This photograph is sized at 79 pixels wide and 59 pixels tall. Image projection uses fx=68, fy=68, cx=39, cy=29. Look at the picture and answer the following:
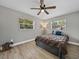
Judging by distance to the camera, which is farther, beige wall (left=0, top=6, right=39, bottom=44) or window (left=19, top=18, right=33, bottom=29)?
window (left=19, top=18, right=33, bottom=29)

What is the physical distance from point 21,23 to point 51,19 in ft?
10.5

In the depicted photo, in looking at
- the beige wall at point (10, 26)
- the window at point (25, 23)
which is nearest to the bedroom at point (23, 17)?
the beige wall at point (10, 26)

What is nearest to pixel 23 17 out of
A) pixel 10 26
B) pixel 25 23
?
pixel 25 23

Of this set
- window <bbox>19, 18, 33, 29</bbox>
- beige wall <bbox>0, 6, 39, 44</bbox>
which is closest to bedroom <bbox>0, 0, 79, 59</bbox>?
beige wall <bbox>0, 6, 39, 44</bbox>

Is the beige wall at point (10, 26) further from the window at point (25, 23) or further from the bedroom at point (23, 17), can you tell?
the window at point (25, 23)

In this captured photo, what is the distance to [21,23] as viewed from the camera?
562cm

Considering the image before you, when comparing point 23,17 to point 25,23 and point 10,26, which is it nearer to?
point 25,23

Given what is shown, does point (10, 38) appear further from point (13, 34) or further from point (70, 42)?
point (70, 42)

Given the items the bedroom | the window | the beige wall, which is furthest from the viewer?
the window

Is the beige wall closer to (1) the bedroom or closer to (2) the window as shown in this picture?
(1) the bedroom

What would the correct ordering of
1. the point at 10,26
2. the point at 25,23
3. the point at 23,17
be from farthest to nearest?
the point at 25,23 → the point at 23,17 → the point at 10,26

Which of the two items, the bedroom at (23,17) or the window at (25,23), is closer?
the bedroom at (23,17)

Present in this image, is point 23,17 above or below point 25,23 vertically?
above

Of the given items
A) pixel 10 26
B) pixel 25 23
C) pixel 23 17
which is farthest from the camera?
pixel 25 23
